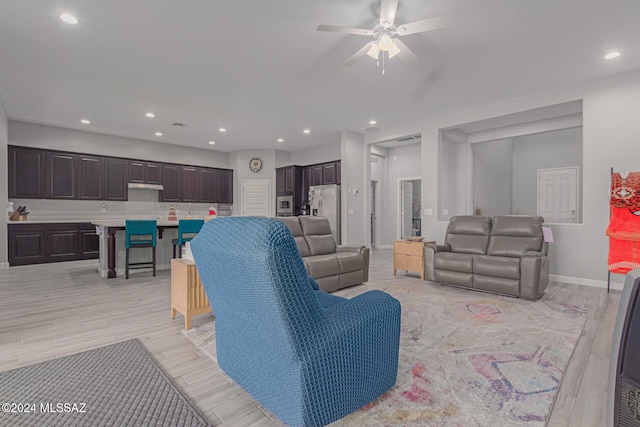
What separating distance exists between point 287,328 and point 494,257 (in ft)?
11.6

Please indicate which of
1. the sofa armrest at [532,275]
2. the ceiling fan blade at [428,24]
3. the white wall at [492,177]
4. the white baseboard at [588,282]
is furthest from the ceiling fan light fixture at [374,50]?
the white wall at [492,177]

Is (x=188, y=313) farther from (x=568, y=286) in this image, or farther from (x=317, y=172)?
(x=317, y=172)

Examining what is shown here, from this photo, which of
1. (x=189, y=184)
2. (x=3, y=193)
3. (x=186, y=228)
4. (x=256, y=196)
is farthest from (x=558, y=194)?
(x=3, y=193)

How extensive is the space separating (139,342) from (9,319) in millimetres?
1643

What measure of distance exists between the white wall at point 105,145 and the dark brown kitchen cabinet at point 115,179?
225 millimetres

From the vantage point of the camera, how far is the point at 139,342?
2.47 metres

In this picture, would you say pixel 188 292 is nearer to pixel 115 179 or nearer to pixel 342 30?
pixel 342 30

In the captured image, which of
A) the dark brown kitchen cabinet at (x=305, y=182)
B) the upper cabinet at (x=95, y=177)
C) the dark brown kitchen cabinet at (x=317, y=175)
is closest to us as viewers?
the upper cabinet at (x=95, y=177)

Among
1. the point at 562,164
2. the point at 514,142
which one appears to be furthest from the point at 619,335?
the point at 514,142

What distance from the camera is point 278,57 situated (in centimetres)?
365

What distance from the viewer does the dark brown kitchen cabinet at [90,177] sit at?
670cm

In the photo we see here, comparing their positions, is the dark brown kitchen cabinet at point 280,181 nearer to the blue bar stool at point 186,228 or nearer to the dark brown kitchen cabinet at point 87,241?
the blue bar stool at point 186,228

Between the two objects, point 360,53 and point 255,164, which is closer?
point 360,53

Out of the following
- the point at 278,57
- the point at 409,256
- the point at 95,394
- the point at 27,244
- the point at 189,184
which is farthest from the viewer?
the point at 189,184
